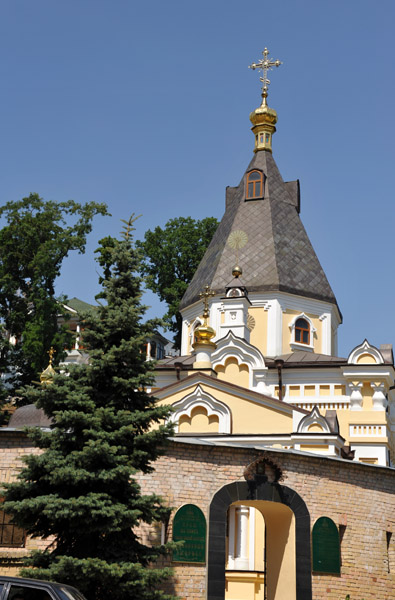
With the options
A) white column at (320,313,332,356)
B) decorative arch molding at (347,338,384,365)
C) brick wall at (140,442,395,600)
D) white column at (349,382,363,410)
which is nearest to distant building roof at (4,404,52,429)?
brick wall at (140,442,395,600)

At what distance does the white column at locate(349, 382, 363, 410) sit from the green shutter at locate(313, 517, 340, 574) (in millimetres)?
12693

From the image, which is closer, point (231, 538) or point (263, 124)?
point (231, 538)

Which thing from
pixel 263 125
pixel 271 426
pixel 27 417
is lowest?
pixel 27 417

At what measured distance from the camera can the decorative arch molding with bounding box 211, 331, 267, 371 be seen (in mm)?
25750

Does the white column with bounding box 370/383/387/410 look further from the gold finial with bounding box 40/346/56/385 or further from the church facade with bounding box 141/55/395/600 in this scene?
the gold finial with bounding box 40/346/56/385

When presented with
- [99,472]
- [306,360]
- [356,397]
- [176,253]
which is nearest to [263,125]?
[176,253]

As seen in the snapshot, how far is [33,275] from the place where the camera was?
30.2 metres

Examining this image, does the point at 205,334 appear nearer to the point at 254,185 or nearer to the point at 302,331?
the point at 302,331

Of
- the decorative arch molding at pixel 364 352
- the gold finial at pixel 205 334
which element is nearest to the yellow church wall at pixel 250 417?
the gold finial at pixel 205 334

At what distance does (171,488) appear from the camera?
1135 cm

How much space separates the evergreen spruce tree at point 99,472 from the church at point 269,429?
35.5 inches

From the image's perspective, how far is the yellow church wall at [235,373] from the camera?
25.7 m

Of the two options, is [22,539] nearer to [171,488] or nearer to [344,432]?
[171,488]

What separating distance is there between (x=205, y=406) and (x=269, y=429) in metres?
1.85
